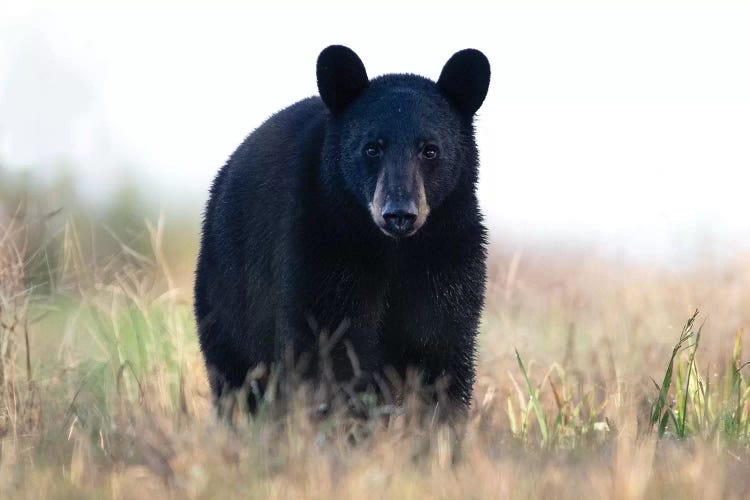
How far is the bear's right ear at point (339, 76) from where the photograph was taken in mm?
5312

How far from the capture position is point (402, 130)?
513 centimetres

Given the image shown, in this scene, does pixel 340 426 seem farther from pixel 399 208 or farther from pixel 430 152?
pixel 430 152

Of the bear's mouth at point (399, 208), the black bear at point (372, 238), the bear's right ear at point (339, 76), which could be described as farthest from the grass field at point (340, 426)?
the bear's right ear at point (339, 76)

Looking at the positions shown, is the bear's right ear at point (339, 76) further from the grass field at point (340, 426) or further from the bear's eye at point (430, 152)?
the grass field at point (340, 426)

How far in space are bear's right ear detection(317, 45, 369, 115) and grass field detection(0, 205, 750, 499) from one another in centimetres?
143

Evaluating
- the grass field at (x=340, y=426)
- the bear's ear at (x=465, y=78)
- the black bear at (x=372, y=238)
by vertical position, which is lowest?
the grass field at (x=340, y=426)

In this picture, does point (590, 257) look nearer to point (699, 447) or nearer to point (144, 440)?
point (699, 447)

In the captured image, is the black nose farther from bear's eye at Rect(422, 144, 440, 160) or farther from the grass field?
the grass field

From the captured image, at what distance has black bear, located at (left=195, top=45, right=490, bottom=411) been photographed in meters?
5.11

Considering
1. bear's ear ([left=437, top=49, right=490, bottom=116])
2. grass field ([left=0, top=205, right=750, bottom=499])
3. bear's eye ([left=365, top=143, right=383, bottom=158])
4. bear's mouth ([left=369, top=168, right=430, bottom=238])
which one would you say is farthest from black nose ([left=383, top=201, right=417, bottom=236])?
bear's ear ([left=437, top=49, right=490, bottom=116])

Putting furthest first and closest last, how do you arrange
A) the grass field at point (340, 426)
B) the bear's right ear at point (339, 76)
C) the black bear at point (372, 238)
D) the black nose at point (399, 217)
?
the bear's right ear at point (339, 76), the black bear at point (372, 238), the black nose at point (399, 217), the grass field at point (340, 426)

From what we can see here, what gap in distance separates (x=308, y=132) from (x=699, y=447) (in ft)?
7.74

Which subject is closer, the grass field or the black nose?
the grass field

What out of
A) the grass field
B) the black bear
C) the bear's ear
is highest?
the bear's ear
